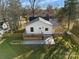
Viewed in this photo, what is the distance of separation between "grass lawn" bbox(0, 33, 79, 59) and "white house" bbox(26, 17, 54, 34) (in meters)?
0.15

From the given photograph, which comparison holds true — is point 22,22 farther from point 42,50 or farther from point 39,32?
point 42,50

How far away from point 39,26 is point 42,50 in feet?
1.24

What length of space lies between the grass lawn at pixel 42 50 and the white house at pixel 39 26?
15cm

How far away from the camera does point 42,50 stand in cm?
202

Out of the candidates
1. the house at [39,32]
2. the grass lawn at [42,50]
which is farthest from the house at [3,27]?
the house at [39,32]

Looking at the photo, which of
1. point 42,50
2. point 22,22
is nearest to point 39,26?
point 22,22

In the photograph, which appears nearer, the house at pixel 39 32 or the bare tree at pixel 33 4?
the bare tree at pixel 33 4

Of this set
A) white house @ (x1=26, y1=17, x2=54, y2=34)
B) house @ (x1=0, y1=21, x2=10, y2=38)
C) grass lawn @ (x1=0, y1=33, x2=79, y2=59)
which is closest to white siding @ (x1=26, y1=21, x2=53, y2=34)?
white house @ (x1=26, y1=17, x2=54, y2=34)

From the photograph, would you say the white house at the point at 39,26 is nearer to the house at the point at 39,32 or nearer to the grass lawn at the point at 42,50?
the house at the point at 39,32

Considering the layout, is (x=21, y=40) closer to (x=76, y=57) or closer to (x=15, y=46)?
(x=15, y=46)

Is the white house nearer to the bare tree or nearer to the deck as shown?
the deck

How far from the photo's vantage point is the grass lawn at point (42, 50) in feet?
6.09

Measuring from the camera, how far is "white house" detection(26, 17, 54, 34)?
2.11 m

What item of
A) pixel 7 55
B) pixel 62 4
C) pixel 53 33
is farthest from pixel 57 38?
pixel 7 55
